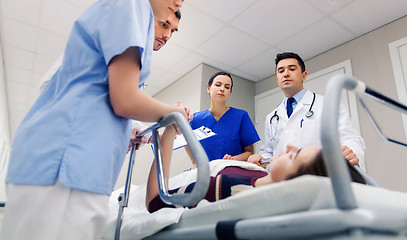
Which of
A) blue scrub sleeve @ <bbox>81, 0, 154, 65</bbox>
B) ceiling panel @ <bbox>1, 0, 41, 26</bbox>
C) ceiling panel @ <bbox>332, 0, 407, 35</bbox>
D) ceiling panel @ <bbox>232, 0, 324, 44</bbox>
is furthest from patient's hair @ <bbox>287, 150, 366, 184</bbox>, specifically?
ceiling panel @ <bbox>1, 0, 41, 26</bbox>

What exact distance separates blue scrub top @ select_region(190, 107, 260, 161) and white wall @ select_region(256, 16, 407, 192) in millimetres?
1211

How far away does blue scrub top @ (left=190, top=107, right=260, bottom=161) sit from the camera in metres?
→ 2.05

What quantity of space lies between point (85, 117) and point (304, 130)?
0.69 m

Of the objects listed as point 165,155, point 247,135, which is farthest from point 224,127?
point 165,155

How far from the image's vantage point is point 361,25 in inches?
106

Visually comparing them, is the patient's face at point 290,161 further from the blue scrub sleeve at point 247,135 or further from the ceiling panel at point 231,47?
the ceiling panel at point 231,47

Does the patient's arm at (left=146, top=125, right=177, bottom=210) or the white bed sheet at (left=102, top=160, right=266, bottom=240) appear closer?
the white bed sheet at (left=102, top=160, right=266, bottom=240)

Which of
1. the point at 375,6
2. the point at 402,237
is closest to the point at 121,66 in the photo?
the point at 402,237

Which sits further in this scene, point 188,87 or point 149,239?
point 188,87

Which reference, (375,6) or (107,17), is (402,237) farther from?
(375,6)

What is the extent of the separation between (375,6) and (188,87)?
228 cm

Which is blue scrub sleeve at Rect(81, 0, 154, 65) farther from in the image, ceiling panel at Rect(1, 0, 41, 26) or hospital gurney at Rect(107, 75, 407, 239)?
ceiling panel at Rect(1, 0, 41, 26)

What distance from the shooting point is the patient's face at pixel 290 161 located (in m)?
0.76

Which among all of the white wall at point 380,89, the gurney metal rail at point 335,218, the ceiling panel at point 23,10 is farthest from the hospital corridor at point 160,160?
the ceiling panel at point 23,10
